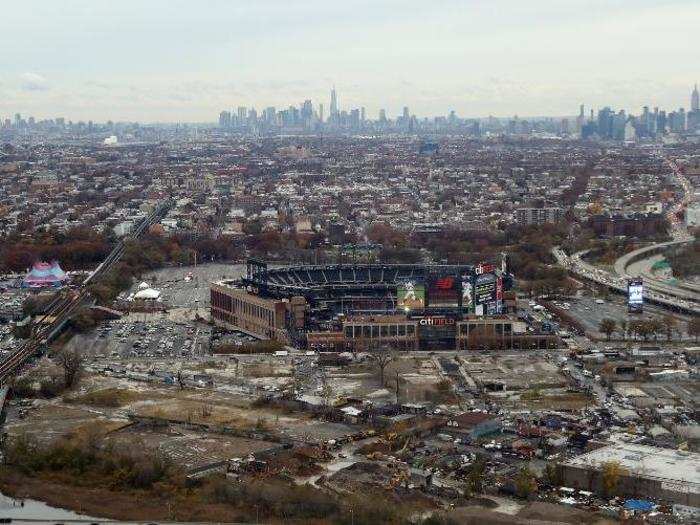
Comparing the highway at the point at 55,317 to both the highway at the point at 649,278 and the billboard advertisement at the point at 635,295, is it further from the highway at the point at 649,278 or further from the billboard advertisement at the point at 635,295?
the highway at the point at 649,278

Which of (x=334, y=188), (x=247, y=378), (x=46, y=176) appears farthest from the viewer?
(x=46, y=176)

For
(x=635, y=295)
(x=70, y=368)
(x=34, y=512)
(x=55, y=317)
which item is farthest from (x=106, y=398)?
(x=635, y=295)

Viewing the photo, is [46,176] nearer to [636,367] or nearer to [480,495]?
[636,367]

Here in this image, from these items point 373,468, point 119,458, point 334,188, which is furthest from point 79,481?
point 334,188

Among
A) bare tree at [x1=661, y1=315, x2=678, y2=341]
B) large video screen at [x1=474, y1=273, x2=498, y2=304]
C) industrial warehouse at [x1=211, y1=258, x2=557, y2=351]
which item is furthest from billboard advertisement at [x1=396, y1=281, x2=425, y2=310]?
bare tree at [x1=661, y1=315, x2=678, y2=341]

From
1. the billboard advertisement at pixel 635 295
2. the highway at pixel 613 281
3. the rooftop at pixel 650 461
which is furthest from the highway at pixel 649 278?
the rooftop at pixel 650 461

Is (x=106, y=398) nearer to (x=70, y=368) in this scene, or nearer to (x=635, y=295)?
(x=70, y=368)
